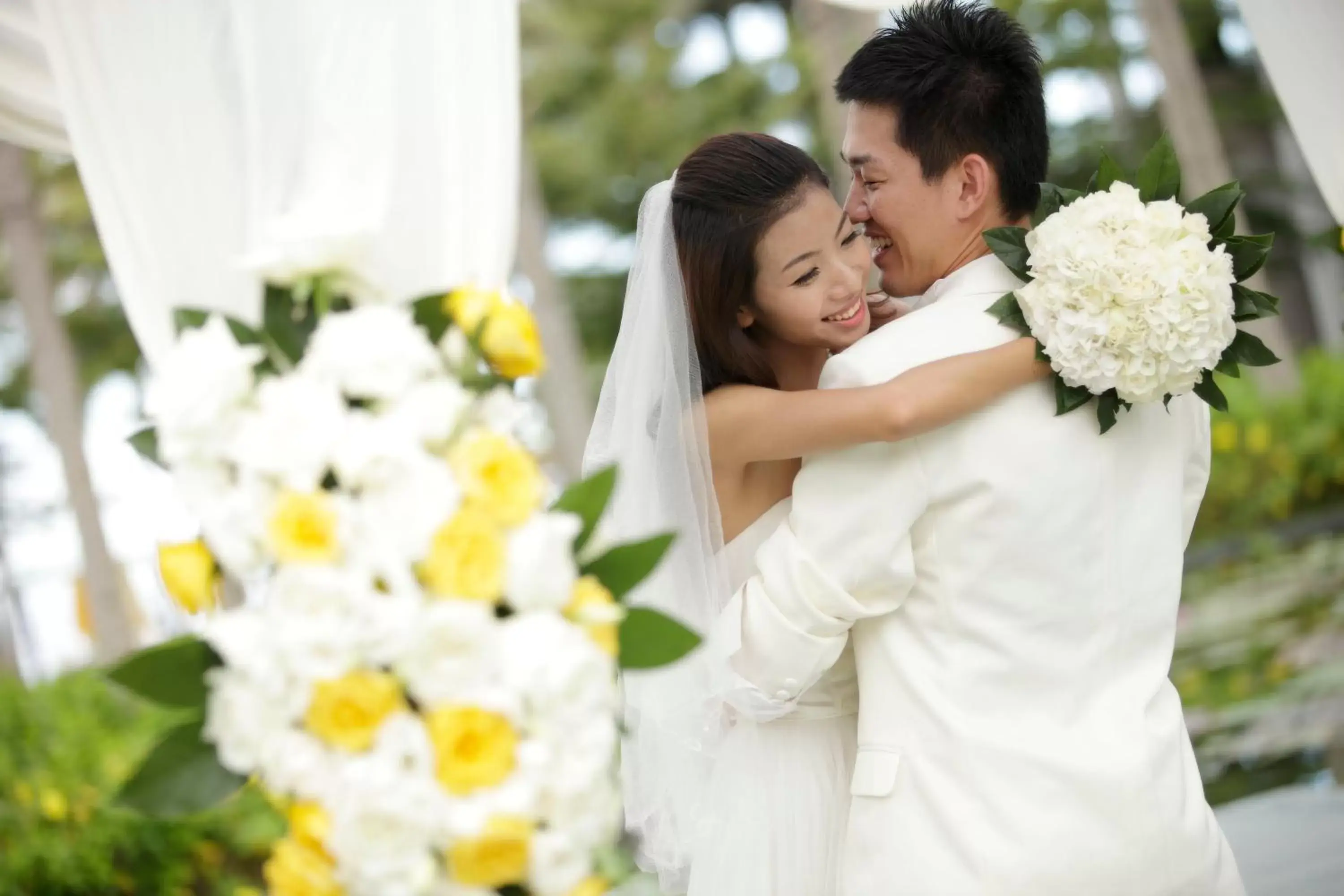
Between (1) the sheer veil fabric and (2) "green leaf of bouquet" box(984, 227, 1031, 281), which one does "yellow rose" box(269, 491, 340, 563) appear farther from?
(2) "green leaf of bouquet" box(984, 227, 1031, 281)

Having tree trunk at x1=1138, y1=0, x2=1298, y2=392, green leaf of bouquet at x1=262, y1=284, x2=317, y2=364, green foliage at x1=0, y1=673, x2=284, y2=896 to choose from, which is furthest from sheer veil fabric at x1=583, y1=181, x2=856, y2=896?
tree trunk at x1=1138, y1=0, x2=1298, y2=392

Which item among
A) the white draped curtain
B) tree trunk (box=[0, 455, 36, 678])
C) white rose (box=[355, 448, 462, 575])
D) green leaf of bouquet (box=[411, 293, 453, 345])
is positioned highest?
the white draped curtain

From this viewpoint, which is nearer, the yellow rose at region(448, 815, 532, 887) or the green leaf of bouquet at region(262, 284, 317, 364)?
the yellow rose at region(448, 815, 532, 887)

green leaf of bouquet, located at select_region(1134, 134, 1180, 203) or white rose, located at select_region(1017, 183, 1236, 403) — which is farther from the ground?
green leaf of bouquet, located at select_region(1134, 134, 1180, 203)

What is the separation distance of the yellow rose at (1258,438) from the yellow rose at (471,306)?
9346 millimetres

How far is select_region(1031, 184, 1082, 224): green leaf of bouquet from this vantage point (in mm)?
2336

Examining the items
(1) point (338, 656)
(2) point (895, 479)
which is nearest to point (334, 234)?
(1) point (338, 656)

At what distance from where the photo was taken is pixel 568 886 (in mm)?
1596

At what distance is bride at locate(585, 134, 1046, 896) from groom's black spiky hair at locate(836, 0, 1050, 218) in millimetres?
200

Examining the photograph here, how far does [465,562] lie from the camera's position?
1574 millimetres

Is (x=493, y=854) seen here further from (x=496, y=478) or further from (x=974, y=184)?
(x=974, y=184)

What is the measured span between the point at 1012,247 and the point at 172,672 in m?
1.49

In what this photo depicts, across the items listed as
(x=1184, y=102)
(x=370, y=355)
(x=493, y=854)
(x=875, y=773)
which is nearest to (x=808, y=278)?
(x=875, y=773)

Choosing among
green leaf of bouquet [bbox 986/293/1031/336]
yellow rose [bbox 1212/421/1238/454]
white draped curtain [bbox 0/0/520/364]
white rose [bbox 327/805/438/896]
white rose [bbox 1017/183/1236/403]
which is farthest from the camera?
yellow rose [bbox 1212/421/1238/454]
